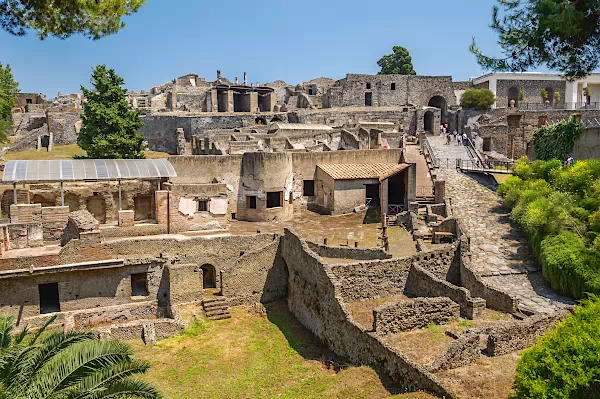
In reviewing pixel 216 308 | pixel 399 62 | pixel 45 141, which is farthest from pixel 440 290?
pixel 399 62

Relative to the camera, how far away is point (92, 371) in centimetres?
852

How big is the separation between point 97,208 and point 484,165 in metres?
22.5

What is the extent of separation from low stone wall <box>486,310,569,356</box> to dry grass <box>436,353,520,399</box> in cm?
20

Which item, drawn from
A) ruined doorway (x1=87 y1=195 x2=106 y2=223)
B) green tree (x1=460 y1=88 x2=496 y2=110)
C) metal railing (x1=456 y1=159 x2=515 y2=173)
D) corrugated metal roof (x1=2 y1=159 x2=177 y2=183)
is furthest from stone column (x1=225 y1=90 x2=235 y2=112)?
ruined doorway (x1=87 y1=195 x2=106 y2=223)

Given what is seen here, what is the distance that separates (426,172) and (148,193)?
1568 cm

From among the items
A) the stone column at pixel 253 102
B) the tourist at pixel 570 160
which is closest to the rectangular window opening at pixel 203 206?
the tourist at pixel 570 160

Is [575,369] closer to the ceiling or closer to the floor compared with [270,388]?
closer to the ceiling

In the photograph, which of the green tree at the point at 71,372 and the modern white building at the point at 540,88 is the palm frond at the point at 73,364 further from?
the modern white building at the point at 540,88

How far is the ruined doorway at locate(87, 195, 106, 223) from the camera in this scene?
2494cm

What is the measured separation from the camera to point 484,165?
1334 inches

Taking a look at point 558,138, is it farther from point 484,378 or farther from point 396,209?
point 484,378

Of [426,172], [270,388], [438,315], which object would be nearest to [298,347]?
[270,388]

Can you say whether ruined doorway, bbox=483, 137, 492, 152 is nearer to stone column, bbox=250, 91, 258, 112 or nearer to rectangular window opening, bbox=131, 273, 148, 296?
stone column, bbox=250, 91, 258, 112

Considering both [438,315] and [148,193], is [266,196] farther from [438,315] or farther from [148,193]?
[438,315]
